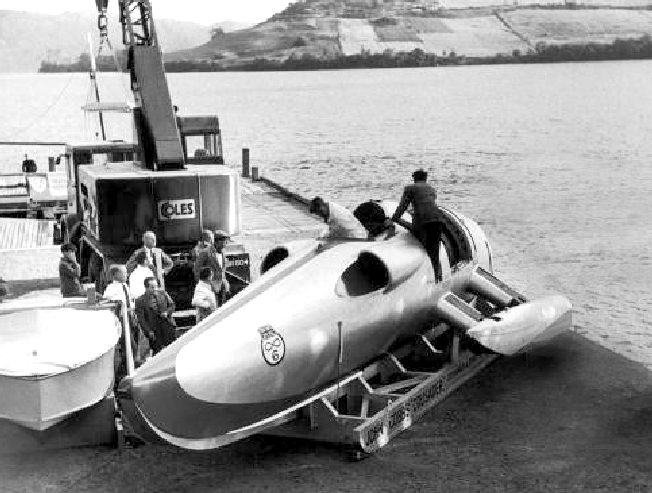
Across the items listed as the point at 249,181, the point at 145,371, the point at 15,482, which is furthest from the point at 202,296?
the point at 249,181

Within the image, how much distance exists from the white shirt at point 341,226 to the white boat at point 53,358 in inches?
137

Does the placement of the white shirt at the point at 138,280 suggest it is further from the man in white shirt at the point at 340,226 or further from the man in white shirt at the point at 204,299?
the man in white shirt at the point at 340,226

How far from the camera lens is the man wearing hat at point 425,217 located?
1550 centimetres

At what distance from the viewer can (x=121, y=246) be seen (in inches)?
741

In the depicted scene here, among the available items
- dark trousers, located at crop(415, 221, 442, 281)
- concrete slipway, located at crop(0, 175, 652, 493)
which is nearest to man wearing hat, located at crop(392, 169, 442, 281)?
dark trousers, located at crop(415, 221, 442, 281)

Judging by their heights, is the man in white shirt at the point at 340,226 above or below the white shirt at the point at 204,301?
above

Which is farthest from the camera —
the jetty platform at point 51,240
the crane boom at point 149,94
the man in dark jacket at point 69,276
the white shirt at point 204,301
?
the jetty platform at point 51,240

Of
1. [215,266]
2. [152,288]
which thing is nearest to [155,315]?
[152,288]

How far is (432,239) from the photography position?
1549 centimetres

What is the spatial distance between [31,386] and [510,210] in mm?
41278

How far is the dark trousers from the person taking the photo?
15484 millimetres

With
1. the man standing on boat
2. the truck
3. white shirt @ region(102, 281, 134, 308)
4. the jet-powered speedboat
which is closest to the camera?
the jet-powered speedboat

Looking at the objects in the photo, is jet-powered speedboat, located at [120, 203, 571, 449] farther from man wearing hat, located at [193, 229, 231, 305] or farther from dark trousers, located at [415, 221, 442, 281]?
man wearing hat, located at [193, 229, 231, 305]

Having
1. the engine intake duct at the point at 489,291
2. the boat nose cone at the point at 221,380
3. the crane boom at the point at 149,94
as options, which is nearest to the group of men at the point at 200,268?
the engine intake duct at the point at 489,291
